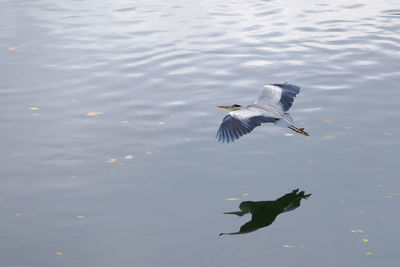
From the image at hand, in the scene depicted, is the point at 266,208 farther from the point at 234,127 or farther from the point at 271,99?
the point at 271,99

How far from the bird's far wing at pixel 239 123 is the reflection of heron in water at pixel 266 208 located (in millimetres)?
803

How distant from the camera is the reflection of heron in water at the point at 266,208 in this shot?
22.7ft

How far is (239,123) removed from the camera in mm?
7848

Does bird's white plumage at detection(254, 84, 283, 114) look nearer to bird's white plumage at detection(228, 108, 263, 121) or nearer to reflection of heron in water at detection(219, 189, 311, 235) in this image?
bird's white plumage at detection(228, 108, 263, 121)

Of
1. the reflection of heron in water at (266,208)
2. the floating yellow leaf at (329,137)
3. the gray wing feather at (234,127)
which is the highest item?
the gray wing feather at (234,127)

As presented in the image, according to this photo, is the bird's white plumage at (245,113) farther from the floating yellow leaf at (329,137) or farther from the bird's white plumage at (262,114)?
the floating yellow leaf at (329,137)

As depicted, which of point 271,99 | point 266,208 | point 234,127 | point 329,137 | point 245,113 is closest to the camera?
point 266,208

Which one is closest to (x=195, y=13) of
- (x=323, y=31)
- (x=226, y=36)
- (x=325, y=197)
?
(x=226, y=36)

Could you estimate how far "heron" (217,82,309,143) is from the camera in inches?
304

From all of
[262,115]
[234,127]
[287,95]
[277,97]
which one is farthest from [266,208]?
[287,95]

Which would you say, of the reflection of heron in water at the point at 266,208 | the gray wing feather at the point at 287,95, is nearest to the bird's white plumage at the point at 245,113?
the gray wing feather at the point at 287,95

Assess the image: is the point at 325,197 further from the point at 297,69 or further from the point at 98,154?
the point at 297,69

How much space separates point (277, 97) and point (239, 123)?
119 centimetres

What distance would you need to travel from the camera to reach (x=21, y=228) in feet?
23.2
